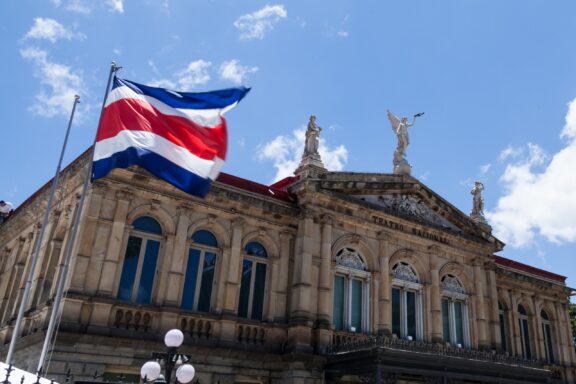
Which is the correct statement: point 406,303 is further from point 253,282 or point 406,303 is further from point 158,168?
point 158,168

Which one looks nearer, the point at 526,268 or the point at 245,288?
the point at 245,288

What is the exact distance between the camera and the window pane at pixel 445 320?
930 inches

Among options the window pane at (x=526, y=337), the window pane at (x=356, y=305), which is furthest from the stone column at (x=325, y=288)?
the window pane at (x=526, y=337)

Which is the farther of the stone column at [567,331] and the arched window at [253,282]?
the stone column at [567,331]

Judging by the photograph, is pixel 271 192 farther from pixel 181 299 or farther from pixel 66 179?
pixel 66 179

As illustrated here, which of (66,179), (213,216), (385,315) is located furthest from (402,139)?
(66,179)

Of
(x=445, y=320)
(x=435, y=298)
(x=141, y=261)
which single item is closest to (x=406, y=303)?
(x=435, y=298)

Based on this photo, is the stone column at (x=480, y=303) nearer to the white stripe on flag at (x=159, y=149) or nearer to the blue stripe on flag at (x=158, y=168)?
the white stripe on flag at (x=159, y=149)

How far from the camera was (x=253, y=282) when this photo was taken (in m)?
20.1

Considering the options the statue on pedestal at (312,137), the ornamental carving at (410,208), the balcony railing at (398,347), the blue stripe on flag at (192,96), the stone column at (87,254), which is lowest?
the balcony railing at (398,347)

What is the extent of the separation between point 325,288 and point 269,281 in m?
2.00

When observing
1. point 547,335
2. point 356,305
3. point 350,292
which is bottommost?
point 356,305

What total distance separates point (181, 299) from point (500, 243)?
1582 centimetres

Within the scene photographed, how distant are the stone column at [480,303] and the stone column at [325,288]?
7.76m
